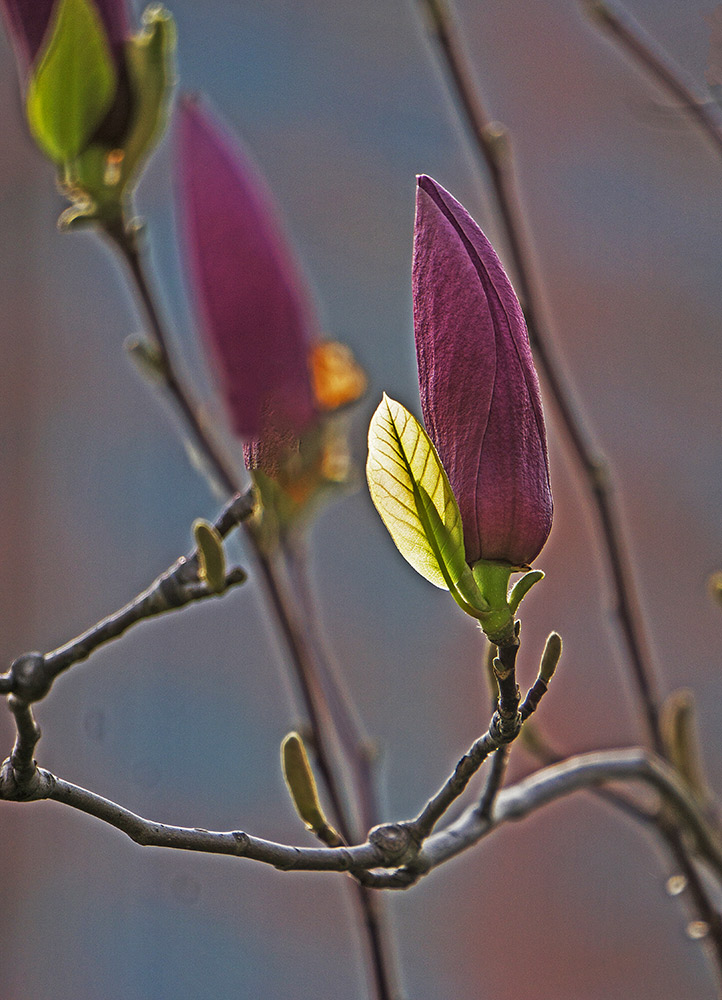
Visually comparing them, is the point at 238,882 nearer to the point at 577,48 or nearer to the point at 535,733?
the point at 535,733

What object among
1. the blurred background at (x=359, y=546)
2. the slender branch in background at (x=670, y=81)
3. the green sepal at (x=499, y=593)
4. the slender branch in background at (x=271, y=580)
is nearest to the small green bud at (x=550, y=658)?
the green sepal at (x=499, y=593)

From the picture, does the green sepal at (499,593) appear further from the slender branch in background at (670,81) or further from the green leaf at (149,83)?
the slender branch in background at (670,81)

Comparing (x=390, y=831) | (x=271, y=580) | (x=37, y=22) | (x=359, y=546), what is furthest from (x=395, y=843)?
(x=359, y=546)

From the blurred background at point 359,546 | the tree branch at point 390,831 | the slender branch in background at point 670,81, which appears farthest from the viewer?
the blurred background at point 359,546

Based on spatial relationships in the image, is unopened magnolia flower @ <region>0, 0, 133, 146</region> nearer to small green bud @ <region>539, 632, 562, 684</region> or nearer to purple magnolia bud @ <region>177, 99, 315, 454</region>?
purple magnolia bud @ <region>177, 99, 315, 454</region>

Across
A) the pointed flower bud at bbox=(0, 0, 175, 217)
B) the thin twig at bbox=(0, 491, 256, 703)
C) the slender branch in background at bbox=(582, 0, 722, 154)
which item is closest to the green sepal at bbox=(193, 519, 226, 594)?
the thin twig at bbox=(0, 491, 256, 703)

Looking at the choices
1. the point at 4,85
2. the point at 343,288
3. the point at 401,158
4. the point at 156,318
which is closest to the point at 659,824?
the point at 156,318
